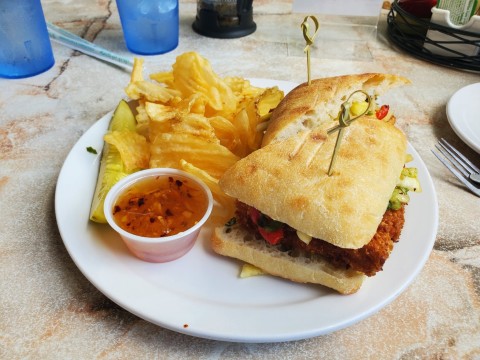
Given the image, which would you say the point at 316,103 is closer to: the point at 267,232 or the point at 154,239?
the point at 267,232

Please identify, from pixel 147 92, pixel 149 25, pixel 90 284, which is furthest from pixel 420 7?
pixel 90 284

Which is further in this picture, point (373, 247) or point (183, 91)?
point (183, 91)

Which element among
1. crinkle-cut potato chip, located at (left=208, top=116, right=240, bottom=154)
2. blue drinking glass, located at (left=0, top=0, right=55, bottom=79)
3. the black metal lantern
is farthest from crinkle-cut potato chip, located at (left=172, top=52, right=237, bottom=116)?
the black metal lantern

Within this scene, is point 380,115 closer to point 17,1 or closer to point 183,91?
point 183,91

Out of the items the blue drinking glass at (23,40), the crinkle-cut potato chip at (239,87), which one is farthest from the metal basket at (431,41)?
the blue drinking glass at (23,40)

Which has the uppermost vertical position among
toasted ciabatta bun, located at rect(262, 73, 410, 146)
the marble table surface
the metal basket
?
toasted ciabatta bun, located at rect(262, 73, 410, 146)

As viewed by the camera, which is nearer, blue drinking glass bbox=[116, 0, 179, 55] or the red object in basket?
blue drinking glass bbox=[116, 0, 179, 55]

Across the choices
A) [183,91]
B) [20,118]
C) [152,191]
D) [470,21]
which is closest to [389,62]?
[470,21]

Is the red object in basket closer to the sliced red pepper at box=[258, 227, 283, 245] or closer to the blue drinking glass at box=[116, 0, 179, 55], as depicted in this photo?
the blue drinking glass at box=[116, 0, 179, 55]

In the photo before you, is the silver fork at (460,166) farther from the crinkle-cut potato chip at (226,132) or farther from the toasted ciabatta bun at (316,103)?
the crinkle-cut potato chip at (226,132)
